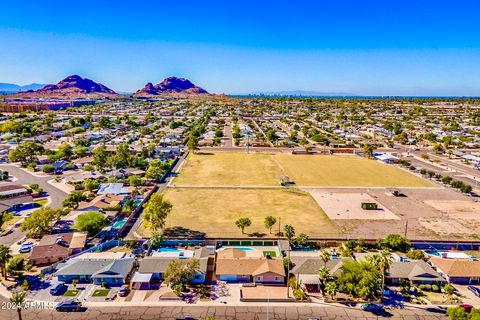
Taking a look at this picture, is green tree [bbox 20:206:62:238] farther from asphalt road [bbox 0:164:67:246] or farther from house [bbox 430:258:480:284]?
house [bbox 430:258:480:284]

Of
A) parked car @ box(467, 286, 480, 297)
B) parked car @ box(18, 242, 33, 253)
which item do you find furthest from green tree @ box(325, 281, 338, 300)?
parked car @ box(18, 242, 33, 253)

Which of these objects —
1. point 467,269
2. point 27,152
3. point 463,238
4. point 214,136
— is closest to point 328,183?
point 463,238

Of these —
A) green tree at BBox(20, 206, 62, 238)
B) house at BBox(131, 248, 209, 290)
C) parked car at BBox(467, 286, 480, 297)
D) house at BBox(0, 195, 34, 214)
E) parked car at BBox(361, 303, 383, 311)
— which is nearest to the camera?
parked car at BBox(361, 303, 383, 311)

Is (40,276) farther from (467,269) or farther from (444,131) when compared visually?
(444,131)

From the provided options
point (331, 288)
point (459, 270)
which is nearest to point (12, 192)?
point (331, 288)

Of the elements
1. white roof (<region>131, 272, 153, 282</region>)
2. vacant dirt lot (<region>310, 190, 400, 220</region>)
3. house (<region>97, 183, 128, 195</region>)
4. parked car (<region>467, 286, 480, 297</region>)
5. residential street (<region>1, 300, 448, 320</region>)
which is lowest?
parked car (<region>467, 286, 480, 297</region>)

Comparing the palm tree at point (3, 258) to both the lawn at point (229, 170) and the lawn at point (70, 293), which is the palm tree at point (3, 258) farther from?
the lawn at point (229, 170)
